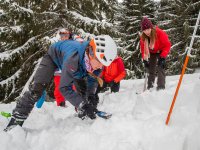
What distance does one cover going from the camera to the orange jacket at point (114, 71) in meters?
6.11

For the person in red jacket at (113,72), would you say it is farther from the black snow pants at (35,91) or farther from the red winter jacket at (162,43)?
the black snow pants at (35,91)

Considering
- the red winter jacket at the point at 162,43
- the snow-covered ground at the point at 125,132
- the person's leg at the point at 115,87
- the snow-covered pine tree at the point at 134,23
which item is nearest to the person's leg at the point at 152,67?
the red winter jacket at the point at 162,43

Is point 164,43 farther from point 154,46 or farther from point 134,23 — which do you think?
point 134,23

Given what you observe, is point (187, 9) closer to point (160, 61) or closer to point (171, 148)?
point (160, 61)

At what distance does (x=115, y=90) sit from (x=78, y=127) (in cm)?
269

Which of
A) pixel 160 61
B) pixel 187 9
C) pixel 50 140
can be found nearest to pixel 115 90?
pixel 160 61

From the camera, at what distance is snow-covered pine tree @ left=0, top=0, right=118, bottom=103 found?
1059 cm

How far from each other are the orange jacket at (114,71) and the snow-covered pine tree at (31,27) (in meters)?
4.55

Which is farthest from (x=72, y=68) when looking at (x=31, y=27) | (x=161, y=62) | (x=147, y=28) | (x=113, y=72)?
(x=31, y=27)

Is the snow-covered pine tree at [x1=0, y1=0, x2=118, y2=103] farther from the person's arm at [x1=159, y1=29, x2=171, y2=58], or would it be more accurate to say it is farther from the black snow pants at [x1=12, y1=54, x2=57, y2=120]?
the black snow pants at [x1=12, y1=54, x2=57, y2=120]

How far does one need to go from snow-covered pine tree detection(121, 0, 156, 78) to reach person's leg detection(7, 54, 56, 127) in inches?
842

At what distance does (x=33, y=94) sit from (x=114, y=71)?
2206mm

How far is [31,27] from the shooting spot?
10969mm

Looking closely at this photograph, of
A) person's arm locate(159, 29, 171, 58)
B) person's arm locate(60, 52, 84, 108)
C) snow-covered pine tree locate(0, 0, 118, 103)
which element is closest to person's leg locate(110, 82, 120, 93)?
person's arm locate(159, 29, 171, 58)
